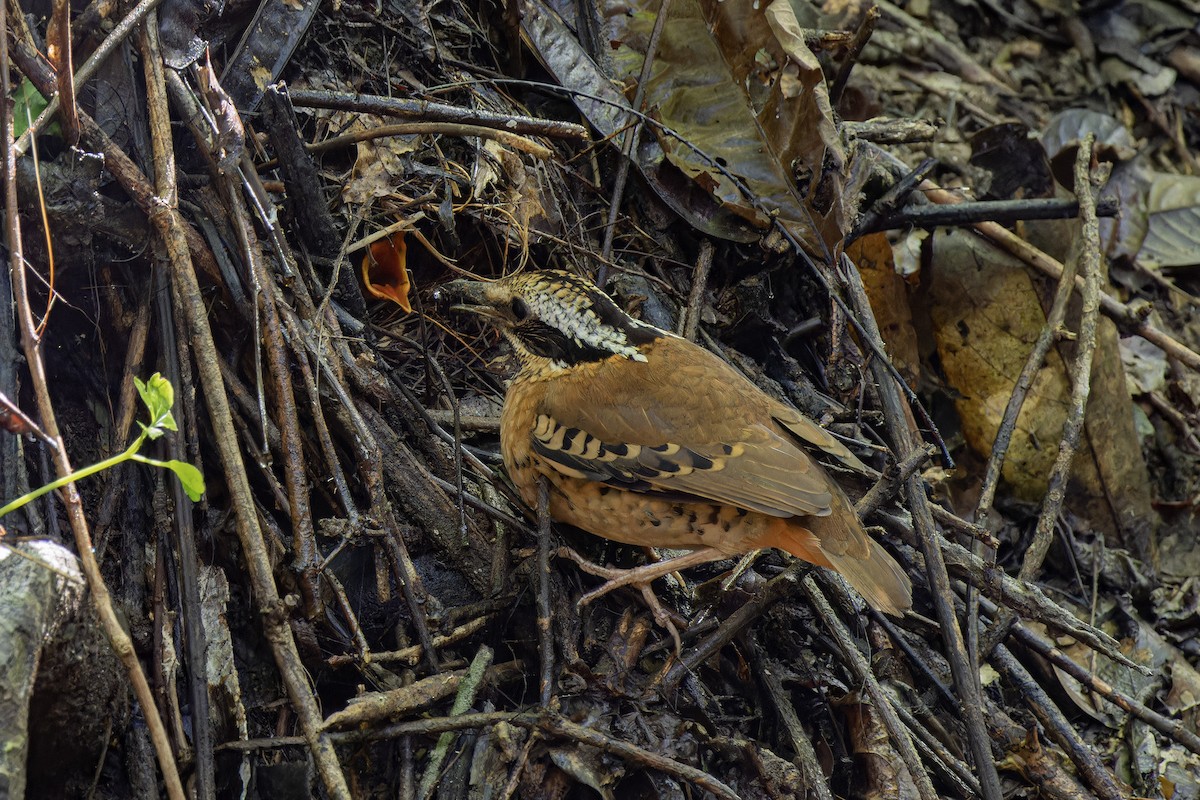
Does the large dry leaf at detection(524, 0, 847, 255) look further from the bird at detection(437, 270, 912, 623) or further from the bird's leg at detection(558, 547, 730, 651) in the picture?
the bird's leg at detection(558, 547, 730, 651)

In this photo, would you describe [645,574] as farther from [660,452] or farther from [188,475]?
[188,475]

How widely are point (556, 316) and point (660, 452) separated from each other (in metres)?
0.61

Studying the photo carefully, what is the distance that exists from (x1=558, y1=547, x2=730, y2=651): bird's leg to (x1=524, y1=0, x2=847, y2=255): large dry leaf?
1405 millimetres

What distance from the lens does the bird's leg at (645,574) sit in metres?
3.15

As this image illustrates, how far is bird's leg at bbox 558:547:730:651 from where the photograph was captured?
10.3ft

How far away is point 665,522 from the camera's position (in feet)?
10.7

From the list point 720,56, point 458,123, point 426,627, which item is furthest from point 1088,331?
point 426,627

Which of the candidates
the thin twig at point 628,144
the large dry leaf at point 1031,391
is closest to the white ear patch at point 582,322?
the thin twig at point 628,144

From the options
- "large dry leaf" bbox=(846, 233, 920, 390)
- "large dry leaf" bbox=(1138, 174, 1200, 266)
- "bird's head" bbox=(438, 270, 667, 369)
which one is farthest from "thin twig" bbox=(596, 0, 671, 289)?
"large dry leaf" bbox=(1138, 174, 1200, 266)

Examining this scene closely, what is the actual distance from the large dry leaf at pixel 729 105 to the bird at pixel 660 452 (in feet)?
2.93

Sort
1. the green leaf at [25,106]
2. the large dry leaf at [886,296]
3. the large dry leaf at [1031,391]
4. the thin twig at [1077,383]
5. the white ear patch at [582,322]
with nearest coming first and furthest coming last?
the green leaf at [25,106] < the white ear patch at [582,322] < the thin twig at [1077,383] < the large dry leaf at [1031,391] < the large dry leaf at [886,296]

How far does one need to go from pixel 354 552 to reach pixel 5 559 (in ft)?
3.48

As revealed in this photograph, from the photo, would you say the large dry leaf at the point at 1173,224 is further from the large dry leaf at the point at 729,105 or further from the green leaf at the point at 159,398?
the green leaf at the point at 159,398

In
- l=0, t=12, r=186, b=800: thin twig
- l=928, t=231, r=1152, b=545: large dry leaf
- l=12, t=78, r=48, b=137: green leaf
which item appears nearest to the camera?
l=0, t=12, r=186, b=800: thin twig
